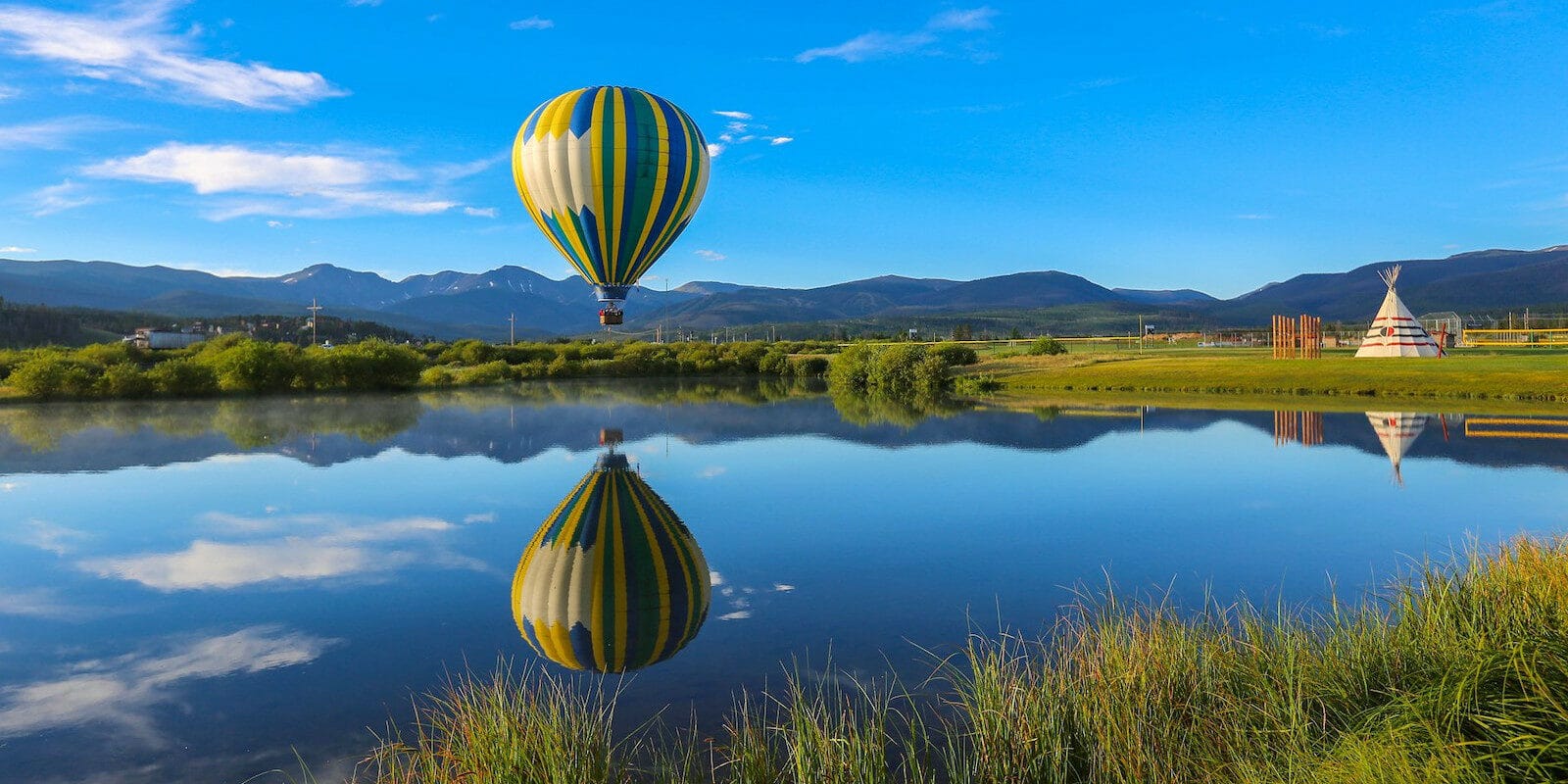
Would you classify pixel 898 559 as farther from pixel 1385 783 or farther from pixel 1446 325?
pixel 1446 325

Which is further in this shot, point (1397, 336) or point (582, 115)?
point (1397, 336)

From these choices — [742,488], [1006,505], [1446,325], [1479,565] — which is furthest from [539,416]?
[1446,325]

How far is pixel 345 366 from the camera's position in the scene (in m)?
50.8

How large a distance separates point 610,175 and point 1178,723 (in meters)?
23.3

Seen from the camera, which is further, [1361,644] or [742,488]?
[742,488]

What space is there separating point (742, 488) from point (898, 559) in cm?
693

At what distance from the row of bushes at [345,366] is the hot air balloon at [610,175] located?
27860 mm

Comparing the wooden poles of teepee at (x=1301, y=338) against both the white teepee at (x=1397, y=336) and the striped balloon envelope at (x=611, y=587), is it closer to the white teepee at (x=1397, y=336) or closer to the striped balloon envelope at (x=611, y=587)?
the white teepee at (x=1397, y=336)

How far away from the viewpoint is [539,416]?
35750 millimetres

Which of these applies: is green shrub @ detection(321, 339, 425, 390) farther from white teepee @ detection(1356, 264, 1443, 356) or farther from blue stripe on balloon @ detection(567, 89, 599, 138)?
white teepee @ detection(1356, 264, 1443, 356)

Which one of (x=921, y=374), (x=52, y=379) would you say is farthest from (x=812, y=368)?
(x=52, y=379)

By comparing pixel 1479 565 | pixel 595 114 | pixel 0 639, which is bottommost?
pixel 0 639

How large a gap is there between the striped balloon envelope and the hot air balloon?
41.0ft

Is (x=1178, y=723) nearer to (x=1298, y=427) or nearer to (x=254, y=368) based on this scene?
(x=1298, y=427)
